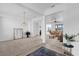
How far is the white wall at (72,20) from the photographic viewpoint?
5.12ft

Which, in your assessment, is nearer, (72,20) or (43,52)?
(72,20)

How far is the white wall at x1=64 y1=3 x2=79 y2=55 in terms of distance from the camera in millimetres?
1561

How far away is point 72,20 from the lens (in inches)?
62.6

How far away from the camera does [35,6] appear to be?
1767mm

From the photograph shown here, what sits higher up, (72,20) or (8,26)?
(72,20)

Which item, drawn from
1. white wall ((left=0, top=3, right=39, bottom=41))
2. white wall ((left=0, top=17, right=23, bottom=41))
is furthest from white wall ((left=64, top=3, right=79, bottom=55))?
white wall ((left=0, top=17, right=23, bottom=41))

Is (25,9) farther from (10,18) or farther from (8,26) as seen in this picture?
(8,26)

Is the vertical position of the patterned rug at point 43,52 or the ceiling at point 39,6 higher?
the ceiling at point 39,6

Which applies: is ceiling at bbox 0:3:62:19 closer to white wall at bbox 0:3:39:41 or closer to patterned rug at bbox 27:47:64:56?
white wall at bbox 0:3:39:41

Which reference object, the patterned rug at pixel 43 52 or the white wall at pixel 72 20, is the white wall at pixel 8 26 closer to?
the patterned rug at pixel 43 52

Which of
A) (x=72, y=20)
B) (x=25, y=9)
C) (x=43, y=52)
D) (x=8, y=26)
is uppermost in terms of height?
(x=25, y=9)

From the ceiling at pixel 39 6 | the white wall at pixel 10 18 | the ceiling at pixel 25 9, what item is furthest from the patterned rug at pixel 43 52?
the ceiling at pixel 39 6

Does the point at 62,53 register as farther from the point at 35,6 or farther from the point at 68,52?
the point at 35,6

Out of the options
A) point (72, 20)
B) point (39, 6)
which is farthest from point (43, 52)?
point (39, 6)
